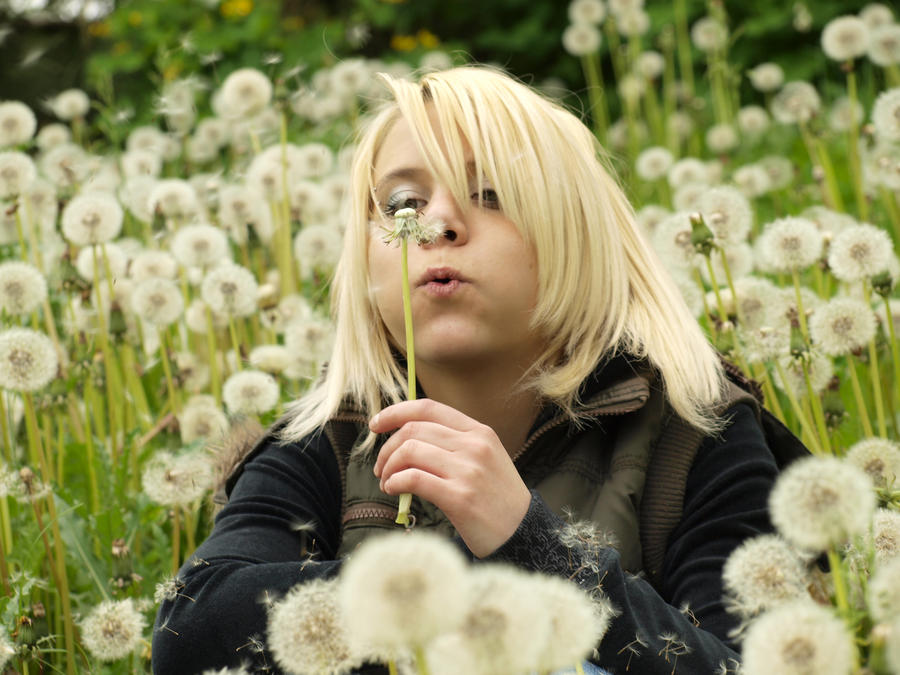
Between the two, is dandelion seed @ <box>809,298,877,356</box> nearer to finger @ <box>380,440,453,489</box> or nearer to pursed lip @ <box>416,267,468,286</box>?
pursed lip @ <box>416,267,468,286</box>

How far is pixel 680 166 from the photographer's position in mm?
3678

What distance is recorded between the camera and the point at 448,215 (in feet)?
5.50

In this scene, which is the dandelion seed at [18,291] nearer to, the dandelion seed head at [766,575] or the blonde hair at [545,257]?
the blonde hair at [545,257]

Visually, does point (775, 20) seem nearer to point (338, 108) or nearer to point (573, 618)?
point (338, 108)

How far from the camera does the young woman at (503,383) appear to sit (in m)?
1.58

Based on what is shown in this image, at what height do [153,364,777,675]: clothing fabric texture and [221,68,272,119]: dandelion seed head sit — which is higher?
[221,68,272,119]: dandelion seed head

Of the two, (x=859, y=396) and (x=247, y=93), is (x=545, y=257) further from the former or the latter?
(x=247, y=93)

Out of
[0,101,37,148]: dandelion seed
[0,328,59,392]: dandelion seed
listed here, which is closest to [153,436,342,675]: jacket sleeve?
[0,328,59,392]: dandelion seed

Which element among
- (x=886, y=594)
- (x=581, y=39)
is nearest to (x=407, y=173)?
(x=886, y=594)

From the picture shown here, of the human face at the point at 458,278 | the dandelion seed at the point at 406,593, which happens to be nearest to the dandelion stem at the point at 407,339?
the human face at the point at 458,278

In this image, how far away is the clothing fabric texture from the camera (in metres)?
1.30

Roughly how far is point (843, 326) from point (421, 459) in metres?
1.06

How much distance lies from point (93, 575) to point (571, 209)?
109cm

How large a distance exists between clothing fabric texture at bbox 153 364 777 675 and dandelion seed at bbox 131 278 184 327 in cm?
80
